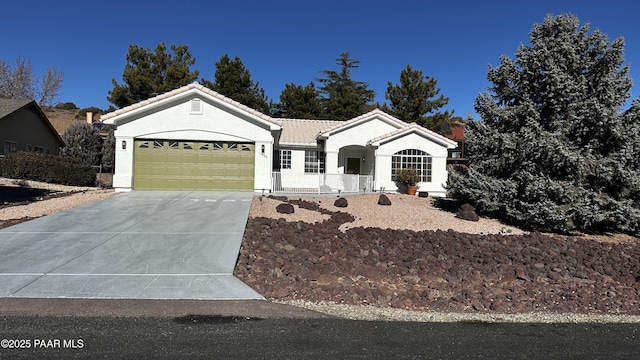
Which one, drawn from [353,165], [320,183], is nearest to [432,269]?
[320,183]

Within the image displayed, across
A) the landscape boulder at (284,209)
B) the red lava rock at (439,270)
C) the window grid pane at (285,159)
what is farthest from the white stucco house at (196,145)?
the red lava rock at (439,270)

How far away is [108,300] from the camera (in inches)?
229

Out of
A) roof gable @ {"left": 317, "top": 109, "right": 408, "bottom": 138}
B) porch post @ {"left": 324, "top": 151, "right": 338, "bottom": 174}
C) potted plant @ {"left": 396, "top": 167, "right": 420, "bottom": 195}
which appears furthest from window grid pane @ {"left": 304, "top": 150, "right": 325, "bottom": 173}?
potted plant @ {"left": 396, "top": 167, "right": 420, "bottom": 195}

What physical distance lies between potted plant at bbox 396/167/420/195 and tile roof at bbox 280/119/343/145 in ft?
17.1

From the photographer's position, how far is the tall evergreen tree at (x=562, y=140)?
12430 mm

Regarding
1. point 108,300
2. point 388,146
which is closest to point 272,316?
point 108,300

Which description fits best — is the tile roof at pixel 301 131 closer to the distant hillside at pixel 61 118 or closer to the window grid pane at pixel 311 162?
the window grid pane at pixel 311 162

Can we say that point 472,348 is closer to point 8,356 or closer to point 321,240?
point 8,356

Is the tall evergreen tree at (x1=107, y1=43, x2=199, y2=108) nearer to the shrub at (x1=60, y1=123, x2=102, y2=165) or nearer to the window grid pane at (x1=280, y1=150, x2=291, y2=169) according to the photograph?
the shrub at (x1=60, y1=123, x2=102, y2=165)

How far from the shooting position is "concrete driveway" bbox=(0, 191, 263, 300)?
6.31 m

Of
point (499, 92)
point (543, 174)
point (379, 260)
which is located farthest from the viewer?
point (499, 92)

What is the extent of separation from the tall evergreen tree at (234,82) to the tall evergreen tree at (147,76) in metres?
2.04

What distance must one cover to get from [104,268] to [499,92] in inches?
517

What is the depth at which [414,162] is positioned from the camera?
22.5 m
